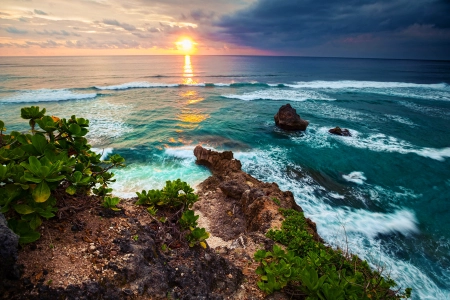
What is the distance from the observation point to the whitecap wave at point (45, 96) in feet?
102

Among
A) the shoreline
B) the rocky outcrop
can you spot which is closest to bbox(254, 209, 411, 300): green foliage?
the shoreline

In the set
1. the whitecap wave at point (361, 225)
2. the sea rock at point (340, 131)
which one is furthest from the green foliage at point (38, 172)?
the sea rock at point (340, 131)

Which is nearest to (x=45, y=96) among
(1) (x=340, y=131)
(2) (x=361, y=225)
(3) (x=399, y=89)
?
(1) (x=340, y=131)

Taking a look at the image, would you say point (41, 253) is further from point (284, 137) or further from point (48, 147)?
point (284, 137)

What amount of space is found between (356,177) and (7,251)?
583 inches

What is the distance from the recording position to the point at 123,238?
3396mm

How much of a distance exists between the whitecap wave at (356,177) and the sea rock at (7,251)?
46.4 ft

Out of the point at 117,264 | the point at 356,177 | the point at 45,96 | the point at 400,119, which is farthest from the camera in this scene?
the point at 45,96

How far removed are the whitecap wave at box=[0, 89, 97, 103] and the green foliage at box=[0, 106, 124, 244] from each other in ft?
114

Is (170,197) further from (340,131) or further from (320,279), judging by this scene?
(340,131)

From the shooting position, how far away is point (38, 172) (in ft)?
8.71

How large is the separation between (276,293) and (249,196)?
461cm

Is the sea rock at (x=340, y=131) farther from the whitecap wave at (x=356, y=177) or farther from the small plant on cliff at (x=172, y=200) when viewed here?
the small plant on cliff at (x=172, y=200)

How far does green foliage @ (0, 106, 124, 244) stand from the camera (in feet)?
8.57
